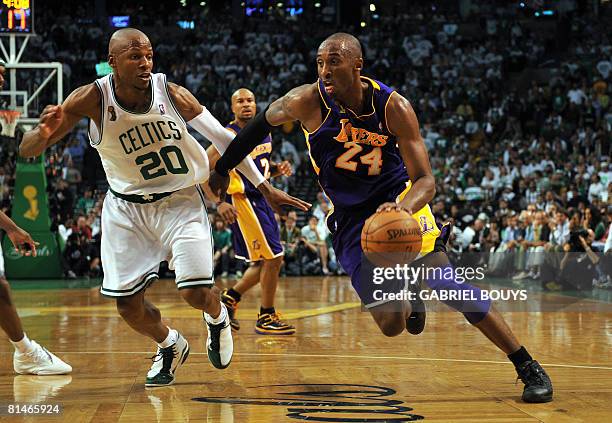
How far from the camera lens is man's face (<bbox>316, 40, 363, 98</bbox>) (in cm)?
473

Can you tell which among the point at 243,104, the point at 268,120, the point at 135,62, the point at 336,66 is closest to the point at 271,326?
the point at 243,104

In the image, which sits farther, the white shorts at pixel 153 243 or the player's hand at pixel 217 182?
the player's hand at pixel 217 182

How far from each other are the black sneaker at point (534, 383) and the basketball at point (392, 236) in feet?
2.95

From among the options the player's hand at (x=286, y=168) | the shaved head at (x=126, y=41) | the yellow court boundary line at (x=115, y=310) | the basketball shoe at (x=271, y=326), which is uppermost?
the shaved head at (x=126, y=41)

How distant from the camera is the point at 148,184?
514 cm

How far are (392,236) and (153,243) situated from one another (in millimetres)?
1564

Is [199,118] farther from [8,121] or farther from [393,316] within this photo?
[8,121]

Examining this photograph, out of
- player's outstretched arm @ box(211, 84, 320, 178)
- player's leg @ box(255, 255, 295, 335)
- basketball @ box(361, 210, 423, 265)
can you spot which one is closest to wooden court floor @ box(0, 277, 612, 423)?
player's leg @ box(255, 255, 295, 335)

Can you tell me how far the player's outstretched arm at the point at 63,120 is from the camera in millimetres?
4785

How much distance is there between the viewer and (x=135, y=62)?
496 centimetres

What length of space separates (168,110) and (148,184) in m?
0.44

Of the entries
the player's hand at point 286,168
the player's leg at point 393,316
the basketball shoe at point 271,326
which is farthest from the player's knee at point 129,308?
the basketball shoe at point 271,326

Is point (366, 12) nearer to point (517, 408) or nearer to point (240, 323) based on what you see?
point (240, 323)

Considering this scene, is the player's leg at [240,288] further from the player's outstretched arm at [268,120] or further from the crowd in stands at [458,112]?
the crowd in stands at [458,112]
